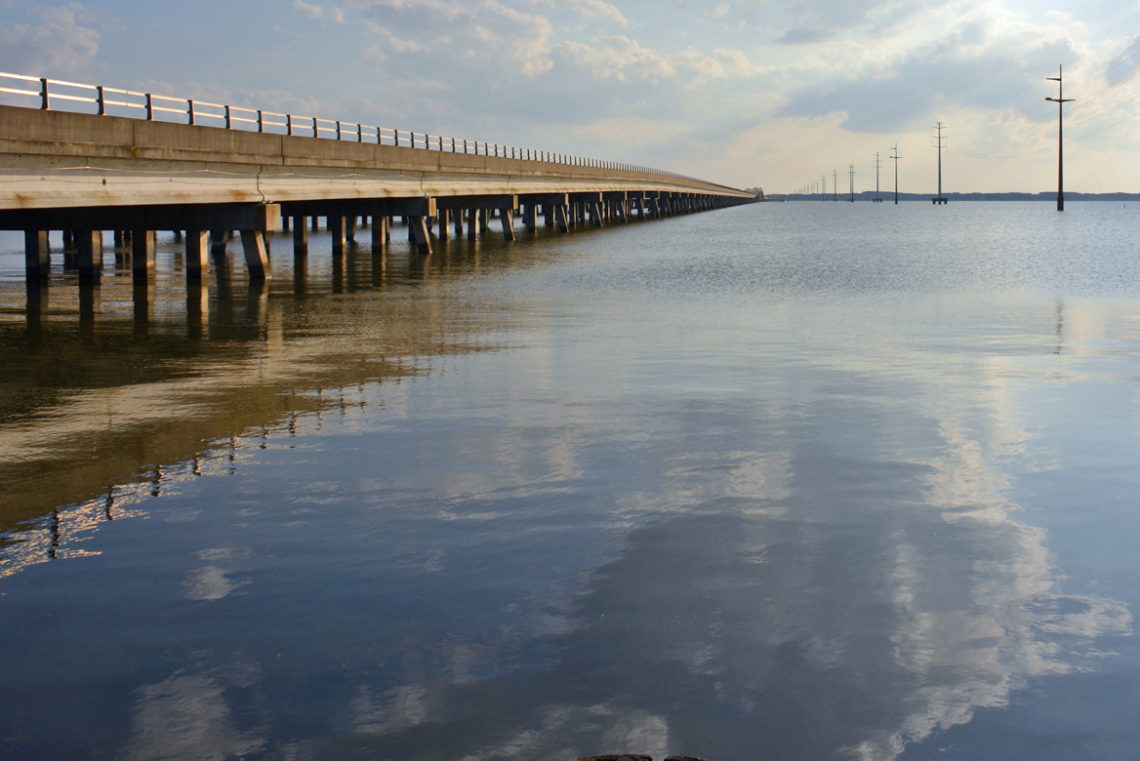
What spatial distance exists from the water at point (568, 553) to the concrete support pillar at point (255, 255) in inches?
562

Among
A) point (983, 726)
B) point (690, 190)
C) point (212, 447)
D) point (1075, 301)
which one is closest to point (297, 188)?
point (1075, 301)

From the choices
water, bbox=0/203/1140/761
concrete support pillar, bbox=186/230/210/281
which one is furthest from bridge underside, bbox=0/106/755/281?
water, bbox=0/203/1140/761

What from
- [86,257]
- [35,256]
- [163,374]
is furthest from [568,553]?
[35,256]

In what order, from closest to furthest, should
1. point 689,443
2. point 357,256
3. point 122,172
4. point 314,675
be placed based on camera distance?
point 314,675
point 689,443
point 122,172
point 357,256

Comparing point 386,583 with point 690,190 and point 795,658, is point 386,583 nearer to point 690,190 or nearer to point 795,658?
point 795,658

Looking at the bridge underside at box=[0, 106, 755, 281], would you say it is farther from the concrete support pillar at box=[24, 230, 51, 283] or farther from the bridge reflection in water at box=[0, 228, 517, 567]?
the bridge reflection in water at box=[0, 228, 517, 567]

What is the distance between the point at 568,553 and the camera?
8.09 metres

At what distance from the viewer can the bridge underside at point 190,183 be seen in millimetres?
22359

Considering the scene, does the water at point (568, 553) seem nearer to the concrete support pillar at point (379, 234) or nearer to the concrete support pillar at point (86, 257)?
the concrete support pillar at point (86, 257)

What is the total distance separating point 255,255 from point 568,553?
26952mm

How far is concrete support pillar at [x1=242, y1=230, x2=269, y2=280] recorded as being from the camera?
108 feet

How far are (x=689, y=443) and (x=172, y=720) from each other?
6.81 m

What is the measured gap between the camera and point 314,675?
6074 mm

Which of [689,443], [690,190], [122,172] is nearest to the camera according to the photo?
[689,443]
